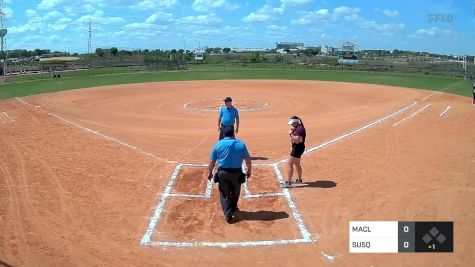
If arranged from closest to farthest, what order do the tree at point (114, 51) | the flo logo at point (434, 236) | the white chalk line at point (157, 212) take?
the flo logo at point (434, 236), the white chalk line at point (157, 212), the tree at point (114, 51)

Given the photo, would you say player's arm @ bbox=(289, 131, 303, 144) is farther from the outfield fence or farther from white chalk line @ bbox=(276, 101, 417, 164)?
the outfield fence

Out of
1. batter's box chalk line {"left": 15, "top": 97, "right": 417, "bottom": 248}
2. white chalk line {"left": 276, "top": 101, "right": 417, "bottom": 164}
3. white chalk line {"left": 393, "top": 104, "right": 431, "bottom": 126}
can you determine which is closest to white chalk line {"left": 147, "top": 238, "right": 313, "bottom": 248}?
batter's box chalk line {"left": 15, "top": 97, "right": 417, "bottom": 248}

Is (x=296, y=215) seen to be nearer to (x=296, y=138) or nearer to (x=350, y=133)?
(x=296, y=138)

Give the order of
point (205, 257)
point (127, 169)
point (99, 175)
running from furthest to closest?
point (127, 169) < point (99, 175) < point (205, 257)

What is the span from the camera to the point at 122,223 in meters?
8.33

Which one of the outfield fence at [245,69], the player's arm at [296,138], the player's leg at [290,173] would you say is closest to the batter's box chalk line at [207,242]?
the player's leg at [290,173]

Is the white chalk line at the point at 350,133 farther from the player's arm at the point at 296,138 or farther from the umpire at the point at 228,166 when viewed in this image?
the umpire at the point at 228,166

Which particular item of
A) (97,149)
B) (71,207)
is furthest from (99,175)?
(97,149)

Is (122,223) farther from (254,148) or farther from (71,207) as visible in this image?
(254,148)

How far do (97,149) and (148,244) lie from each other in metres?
7.48
